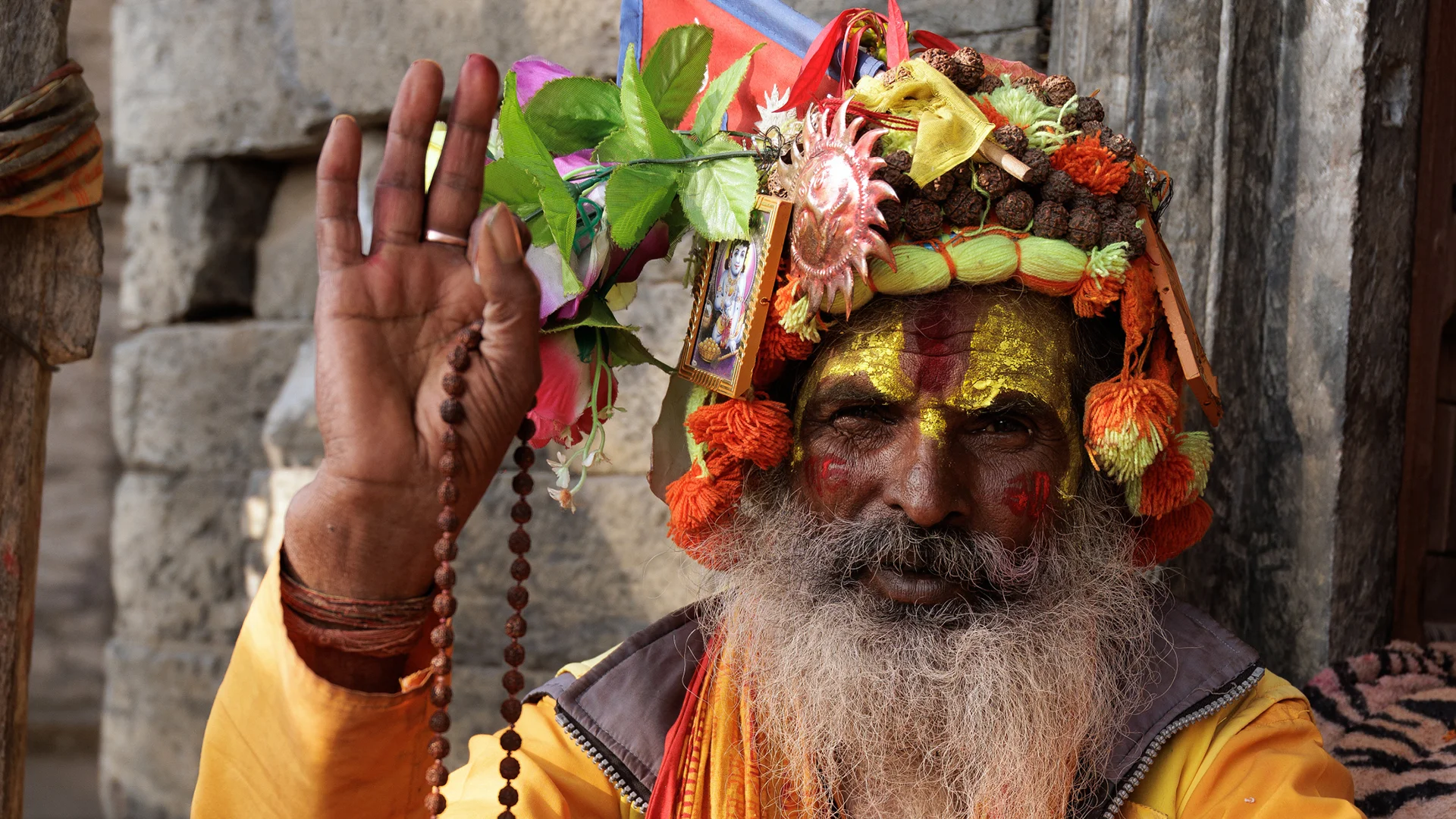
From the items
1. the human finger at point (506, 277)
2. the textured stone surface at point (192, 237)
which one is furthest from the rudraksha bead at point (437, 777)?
the textured stone surface at point (192, 237)

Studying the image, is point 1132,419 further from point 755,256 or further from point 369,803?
point 369,803

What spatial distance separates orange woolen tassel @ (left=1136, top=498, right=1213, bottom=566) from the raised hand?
1.27 m

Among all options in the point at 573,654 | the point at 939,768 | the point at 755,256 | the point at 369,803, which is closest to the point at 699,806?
the point at 939,768

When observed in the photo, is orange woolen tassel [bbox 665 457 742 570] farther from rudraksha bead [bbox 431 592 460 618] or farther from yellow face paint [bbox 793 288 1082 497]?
rudraksha bead [bbox 431 592 460 618]

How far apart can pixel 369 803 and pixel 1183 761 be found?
1.31m

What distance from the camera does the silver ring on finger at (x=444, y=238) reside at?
5.25 ft

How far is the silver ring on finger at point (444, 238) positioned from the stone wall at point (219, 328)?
187cm

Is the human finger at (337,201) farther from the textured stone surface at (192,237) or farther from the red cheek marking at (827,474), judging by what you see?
the textured stone surface at (192,237)

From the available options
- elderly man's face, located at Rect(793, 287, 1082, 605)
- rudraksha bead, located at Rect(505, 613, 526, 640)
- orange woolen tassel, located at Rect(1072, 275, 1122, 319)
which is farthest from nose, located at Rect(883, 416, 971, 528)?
rudraksha bead, located at Rect(505, 613, 526, 640)

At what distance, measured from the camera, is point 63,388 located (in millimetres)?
6469

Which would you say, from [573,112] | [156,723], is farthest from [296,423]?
[573,112]

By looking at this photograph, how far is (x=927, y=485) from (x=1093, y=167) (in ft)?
1.94

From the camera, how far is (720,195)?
6.31 feet

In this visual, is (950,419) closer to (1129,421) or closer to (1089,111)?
(1129,421)
